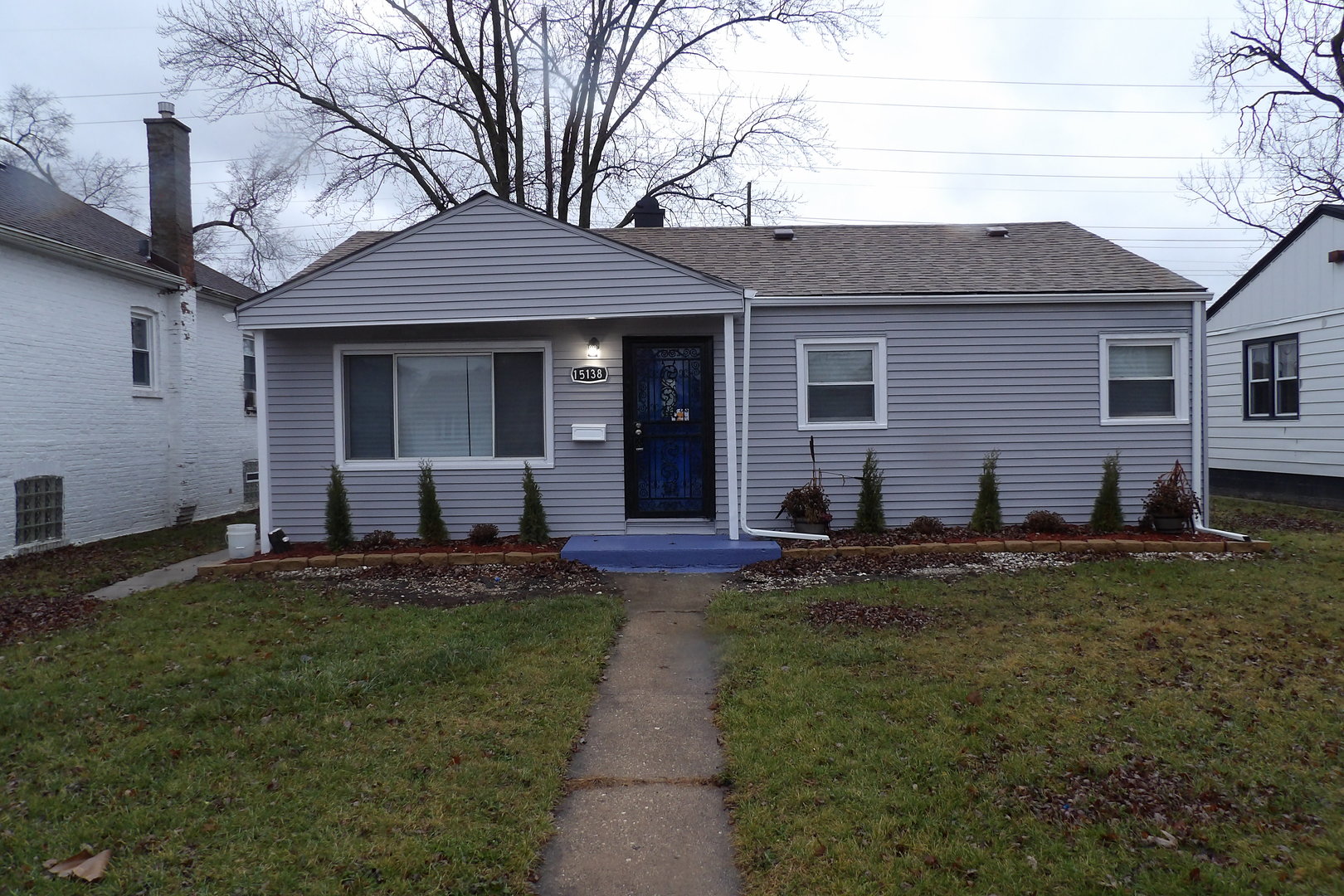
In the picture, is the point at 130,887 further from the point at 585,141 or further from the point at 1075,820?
the point at 585,141

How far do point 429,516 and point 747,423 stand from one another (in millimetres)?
3640

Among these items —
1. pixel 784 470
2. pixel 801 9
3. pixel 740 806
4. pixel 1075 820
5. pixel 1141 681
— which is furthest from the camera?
pixel 801 9

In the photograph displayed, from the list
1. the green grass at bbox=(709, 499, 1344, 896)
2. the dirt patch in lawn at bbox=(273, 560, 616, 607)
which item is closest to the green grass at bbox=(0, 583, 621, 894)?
the dirt patch in lawn at bbox=(273, 560, 616, 607)

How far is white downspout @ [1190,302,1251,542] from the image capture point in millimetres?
9586

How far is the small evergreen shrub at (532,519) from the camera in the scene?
29.8 feet

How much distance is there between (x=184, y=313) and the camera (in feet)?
43.3

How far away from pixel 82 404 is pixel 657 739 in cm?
1047

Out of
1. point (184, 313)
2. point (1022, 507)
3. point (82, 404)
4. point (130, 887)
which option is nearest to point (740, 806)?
point (130, 887)

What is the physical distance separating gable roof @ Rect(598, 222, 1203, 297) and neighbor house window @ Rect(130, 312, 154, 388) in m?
7.15

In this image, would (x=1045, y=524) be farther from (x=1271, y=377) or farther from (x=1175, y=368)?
(x=1271, y=377)

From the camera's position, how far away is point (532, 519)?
910 centimetres

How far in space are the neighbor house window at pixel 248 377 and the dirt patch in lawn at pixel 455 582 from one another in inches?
315

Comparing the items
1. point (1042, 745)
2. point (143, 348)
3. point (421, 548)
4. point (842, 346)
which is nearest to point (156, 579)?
point (421, 548)

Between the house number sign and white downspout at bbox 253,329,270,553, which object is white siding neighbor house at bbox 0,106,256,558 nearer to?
white downspout at bbox 253,329,270,553
